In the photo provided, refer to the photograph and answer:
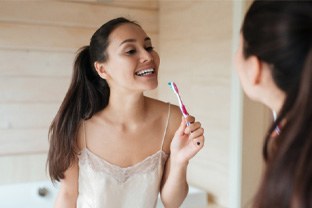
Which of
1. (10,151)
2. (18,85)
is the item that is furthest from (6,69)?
(10,151)

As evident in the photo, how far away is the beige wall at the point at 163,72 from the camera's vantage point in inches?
64.9

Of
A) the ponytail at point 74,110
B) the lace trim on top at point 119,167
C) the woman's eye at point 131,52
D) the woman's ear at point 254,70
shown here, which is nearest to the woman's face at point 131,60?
the woman's eye at point 131,52

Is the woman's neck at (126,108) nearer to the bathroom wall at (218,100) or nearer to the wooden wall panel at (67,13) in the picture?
the bathroom wall at (218,100)

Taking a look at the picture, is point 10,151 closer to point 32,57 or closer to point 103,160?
point 32,57

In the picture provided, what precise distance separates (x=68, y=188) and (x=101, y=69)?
1.17ft

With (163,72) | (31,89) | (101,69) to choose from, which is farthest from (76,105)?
(163,72)

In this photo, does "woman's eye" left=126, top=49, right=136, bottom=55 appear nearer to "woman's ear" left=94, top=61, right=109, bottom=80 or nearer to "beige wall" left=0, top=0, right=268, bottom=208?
"woman's ear" left=94, top=61, right=109, bottom=80

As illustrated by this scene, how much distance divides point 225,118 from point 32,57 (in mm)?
985

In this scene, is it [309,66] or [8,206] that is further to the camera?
[8,206]

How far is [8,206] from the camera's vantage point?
1791mm

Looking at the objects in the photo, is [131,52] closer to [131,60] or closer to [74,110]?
[131,60]

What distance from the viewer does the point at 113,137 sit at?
3.77 feet

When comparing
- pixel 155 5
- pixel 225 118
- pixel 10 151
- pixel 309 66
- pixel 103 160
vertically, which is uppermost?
pixel 309 66

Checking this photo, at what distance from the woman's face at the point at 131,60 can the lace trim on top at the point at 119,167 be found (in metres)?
0.22
